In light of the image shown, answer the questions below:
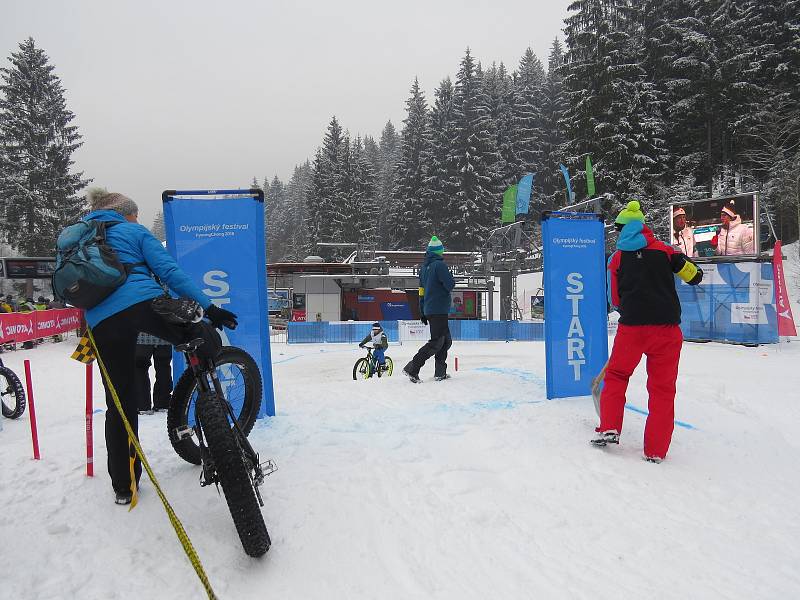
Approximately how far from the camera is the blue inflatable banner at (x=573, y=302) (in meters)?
5.56

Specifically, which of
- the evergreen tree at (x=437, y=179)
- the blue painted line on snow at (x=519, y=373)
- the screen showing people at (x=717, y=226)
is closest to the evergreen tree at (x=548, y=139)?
the evergreen tree at (x=437, y=179)

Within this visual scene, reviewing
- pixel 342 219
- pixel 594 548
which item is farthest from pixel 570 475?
pixel 342 219

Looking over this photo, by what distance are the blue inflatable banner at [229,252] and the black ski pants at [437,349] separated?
2.48m

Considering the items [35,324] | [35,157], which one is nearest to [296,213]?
[35,157]

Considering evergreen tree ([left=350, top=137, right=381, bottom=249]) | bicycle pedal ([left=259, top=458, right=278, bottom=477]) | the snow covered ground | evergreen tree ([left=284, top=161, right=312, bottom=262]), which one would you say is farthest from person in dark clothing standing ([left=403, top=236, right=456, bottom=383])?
evergreen tree ([left=284, top=161, right=312, bottom=262])

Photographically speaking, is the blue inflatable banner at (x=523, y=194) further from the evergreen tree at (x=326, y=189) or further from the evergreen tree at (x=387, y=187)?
the evergreen tree at (x=326, y=189)

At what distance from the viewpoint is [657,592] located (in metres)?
2.21

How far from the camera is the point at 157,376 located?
17.5 feet

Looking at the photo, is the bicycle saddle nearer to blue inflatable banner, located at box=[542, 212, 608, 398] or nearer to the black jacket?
the black jacket

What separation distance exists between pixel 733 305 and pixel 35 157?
1659 inches

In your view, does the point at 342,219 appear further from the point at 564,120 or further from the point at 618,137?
the point at 618,137

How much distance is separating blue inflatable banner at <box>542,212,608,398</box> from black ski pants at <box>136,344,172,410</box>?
4.33m

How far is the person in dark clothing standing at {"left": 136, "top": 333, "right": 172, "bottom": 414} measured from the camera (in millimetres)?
4949

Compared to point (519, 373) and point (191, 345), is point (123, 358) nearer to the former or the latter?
point (191, 345)
